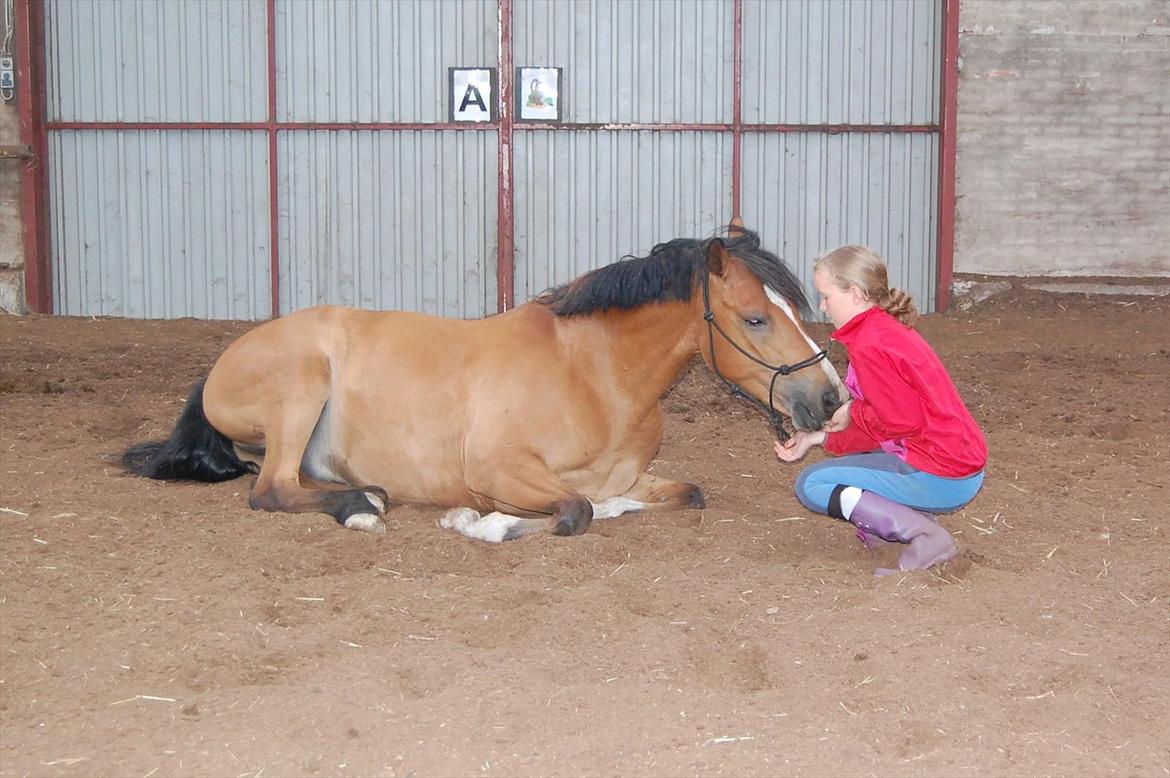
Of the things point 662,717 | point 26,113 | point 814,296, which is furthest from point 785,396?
point 26,113

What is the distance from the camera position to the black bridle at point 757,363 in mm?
4672

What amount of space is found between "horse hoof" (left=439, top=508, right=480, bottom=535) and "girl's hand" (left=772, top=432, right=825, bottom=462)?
1.31m

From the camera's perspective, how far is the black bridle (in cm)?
467

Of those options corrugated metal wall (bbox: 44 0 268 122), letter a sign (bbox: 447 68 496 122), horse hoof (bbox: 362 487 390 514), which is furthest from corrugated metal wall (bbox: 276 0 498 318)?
horse hoof (bbox: 362 487 390 514)

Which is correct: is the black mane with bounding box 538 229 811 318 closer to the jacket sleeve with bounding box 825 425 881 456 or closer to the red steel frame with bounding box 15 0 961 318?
the jacket sleeve with bounding box 825 425 881 456

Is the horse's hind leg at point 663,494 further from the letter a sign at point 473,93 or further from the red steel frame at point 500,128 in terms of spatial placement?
the letter a sign at point 473,93

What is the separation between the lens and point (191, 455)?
583cm

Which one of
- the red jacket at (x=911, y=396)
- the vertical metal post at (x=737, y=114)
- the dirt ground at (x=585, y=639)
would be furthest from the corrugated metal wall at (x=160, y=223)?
the red jacket at (x=911, y=396)

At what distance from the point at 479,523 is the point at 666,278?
123 centimetres

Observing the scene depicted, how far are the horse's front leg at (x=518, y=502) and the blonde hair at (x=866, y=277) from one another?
1394 millimetres

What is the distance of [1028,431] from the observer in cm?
706

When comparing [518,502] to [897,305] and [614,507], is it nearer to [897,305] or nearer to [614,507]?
[614,507]

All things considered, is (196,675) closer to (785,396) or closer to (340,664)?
(340,664)

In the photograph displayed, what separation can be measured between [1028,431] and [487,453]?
342 centimetres
